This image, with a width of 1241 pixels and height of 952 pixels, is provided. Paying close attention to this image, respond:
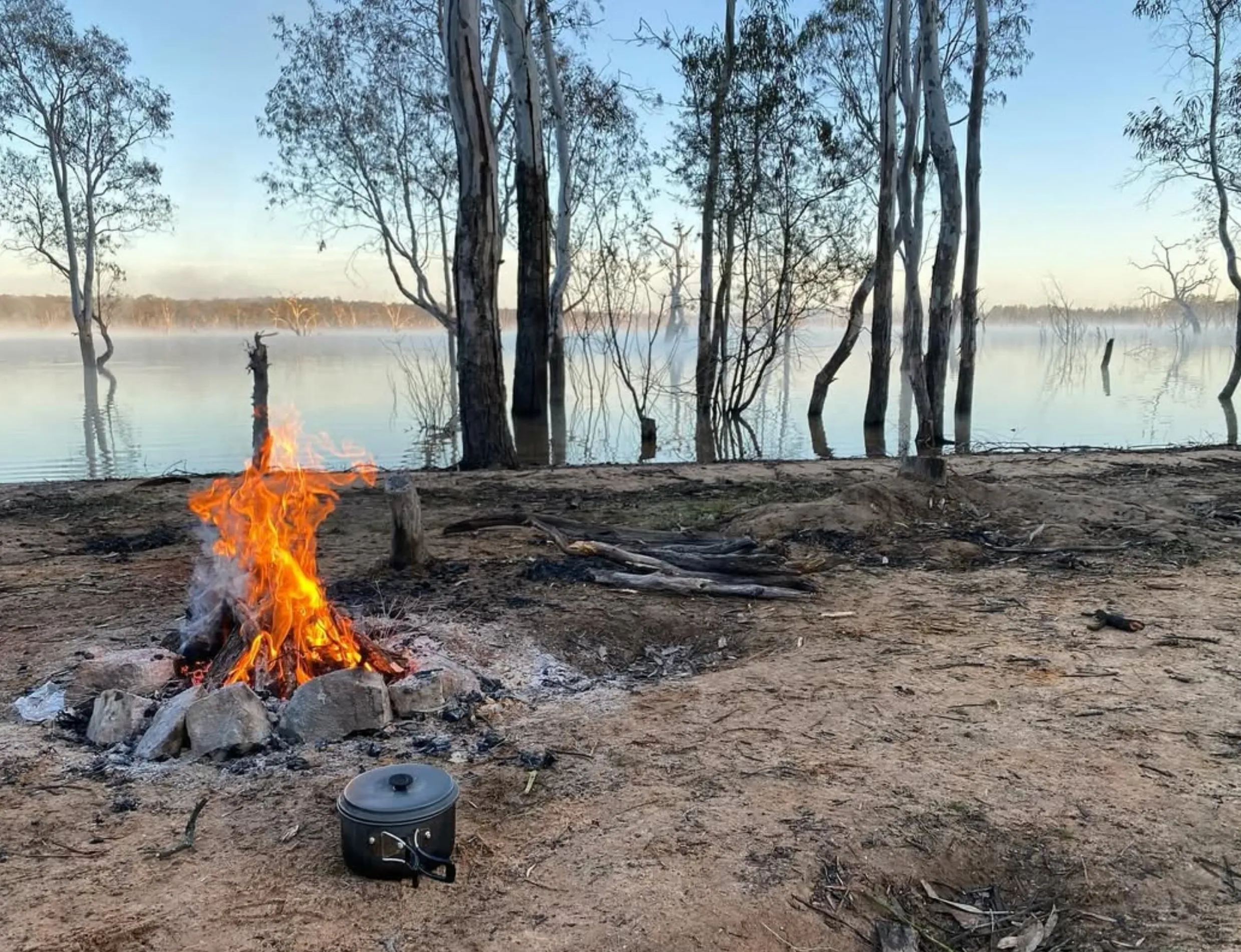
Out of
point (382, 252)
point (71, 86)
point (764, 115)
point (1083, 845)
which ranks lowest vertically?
point (1083, 845)

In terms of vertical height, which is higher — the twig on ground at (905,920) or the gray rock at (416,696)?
the gray rock at (416,696)

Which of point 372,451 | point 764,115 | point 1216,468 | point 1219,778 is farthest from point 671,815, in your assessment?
point 764,115

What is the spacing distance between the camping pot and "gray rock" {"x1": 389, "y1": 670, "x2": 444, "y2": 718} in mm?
1091

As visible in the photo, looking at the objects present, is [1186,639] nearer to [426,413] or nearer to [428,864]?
[428,864]

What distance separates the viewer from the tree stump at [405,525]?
551 cm

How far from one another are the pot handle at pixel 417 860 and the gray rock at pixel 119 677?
197cm

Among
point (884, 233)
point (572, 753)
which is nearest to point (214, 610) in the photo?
point (572, 753)

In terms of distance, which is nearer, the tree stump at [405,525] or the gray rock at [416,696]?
the gray rock at [416,696]

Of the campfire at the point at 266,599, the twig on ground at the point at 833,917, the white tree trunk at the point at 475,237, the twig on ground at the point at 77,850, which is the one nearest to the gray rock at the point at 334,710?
the campfire at the point at 266,599

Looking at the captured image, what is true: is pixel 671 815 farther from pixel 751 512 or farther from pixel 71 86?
pixel 71 86

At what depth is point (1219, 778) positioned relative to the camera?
308cm

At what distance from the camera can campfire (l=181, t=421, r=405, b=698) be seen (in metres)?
3.92

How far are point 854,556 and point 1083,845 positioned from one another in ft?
11.6

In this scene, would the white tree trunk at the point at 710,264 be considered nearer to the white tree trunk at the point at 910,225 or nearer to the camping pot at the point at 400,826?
the white tree trunk at the point at 910,225
